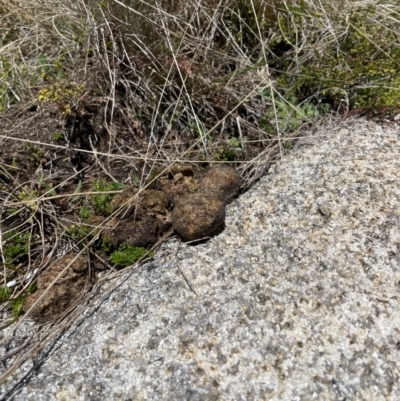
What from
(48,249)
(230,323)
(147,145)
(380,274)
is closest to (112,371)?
(230,323)

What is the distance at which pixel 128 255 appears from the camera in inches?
63.2

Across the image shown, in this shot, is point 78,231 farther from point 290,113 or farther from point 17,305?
point 290,113

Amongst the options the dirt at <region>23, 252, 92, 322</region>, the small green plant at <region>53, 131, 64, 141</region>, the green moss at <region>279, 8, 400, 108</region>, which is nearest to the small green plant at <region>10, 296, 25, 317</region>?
the dirt at <region>23, 252, 92, 322</region>

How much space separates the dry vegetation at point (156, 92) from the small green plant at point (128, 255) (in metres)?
0.16

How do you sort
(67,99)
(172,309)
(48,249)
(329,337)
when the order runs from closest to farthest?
(329,337)
(172,309)
(48,249)
(67,99)

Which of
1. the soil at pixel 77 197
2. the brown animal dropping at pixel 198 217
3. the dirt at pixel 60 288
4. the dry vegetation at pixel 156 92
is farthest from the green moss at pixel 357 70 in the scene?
the dirt at pixel 60 288

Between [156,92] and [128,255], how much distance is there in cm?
97

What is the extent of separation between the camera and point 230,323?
4.48 ft

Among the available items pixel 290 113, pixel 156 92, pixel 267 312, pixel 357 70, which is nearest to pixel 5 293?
pixel 267 312

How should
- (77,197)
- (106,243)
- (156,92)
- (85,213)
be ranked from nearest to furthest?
(106,243), (85,213), (77,197), (156,92)

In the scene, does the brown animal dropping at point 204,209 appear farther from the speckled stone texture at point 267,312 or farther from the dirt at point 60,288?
the dirt at point 60,288

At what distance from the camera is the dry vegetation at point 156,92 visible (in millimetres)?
1879

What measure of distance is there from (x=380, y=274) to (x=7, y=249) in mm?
1415

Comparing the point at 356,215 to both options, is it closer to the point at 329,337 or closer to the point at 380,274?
the point at 380,274
